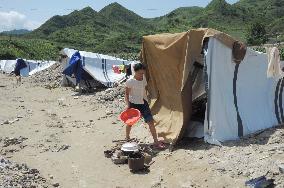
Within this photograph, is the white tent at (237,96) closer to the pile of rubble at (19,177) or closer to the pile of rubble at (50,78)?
the pile of rubble at (19,177)

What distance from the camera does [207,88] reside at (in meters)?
7.80

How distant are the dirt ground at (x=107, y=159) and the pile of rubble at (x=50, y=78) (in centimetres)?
888

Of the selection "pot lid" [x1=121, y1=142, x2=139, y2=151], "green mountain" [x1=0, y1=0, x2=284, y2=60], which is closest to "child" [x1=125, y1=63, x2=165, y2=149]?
"pot lid" [x1=121, y1=142, x2=139, y2=151]

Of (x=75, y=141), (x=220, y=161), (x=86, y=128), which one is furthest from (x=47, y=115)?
(x=220, y=161)

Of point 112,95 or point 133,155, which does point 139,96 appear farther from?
point 112,95

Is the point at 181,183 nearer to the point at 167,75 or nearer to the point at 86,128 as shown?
the point at 167,75

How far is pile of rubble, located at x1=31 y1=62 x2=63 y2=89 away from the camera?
20.9 m

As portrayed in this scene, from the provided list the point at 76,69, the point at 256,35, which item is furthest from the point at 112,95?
the point at 256,35

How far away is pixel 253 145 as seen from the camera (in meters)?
7.39

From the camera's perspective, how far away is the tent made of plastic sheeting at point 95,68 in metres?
17.0

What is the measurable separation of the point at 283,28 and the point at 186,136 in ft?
136

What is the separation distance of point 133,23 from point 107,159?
79.7m

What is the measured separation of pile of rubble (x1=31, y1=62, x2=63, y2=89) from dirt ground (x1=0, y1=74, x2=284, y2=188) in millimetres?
8878

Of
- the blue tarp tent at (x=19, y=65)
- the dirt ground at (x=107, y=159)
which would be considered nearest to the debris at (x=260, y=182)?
the dirt ground at (x=107, y=159)
